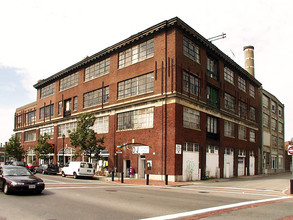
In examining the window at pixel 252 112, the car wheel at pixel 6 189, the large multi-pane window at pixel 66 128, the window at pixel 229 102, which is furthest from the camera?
the window at pixel 252 112

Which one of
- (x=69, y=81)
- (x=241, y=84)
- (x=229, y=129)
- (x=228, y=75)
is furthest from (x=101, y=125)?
(x=241, y=84)

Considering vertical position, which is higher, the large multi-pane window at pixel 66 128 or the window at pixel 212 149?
the large multi-pane window at pixel 66 128

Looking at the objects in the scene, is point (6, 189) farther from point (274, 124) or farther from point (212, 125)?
point (274, 124)

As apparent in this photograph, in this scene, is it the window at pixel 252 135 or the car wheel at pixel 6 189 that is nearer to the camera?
the car wheel at pixel 6 189

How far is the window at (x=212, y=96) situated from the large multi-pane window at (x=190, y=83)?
351 cm

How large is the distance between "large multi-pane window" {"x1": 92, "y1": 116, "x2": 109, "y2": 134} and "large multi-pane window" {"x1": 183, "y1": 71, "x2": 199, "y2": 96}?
1162cm

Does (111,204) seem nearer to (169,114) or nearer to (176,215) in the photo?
(176,215)

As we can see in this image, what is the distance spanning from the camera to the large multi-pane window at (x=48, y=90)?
53.6 m

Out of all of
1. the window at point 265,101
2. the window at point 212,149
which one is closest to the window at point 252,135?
the window at point 265,101

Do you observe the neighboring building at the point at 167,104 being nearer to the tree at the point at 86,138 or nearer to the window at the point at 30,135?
the tree at the point at 86,138

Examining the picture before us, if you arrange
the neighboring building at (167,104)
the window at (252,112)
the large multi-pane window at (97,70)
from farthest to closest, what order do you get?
1. the window at (252,112)
2. the large multi-pane window at (97,70)
3. the neighboring building at (167,104)

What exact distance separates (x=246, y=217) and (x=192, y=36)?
999 inches

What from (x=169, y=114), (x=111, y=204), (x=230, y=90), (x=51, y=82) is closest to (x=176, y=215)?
(x=111, y=204)

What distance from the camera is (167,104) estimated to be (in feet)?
97.0
